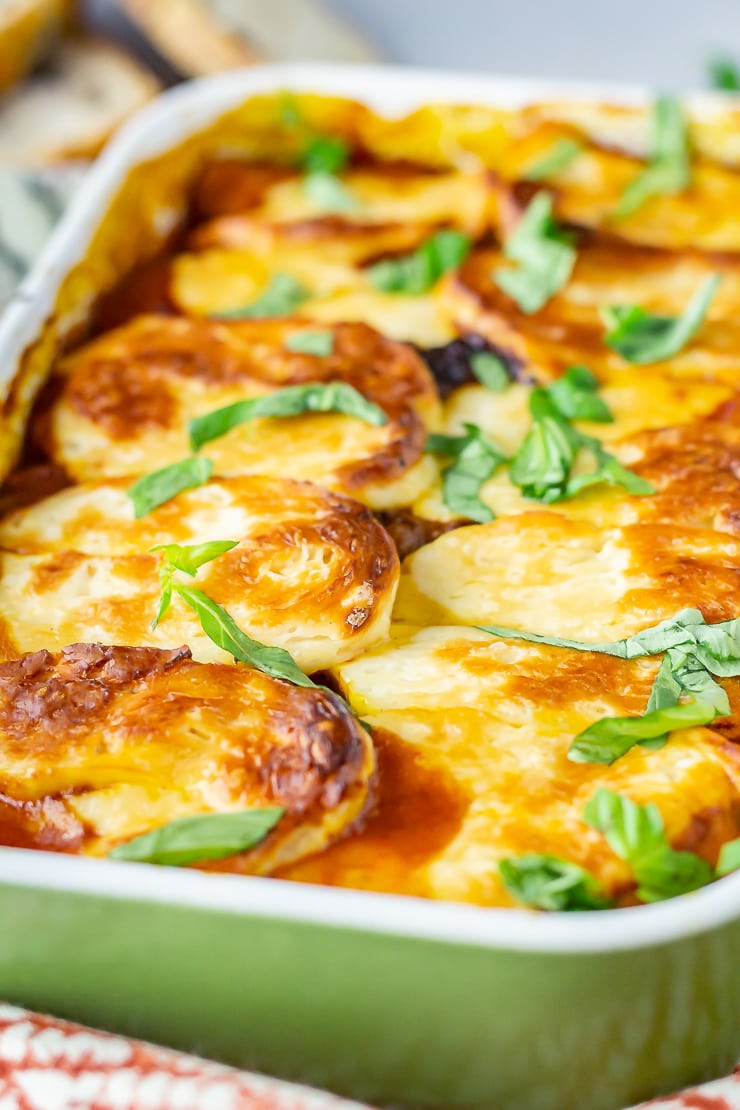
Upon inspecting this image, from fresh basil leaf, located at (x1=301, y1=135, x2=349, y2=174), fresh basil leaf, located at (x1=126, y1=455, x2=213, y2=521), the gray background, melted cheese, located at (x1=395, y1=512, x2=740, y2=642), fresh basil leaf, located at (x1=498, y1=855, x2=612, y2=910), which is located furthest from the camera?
the gray background

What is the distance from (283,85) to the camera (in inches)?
129

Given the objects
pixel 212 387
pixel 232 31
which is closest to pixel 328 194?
pixel 212 387

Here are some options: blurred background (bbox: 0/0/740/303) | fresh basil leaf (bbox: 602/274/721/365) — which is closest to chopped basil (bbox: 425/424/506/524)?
fresh basil leaf (bbox: 602/274/721/365)

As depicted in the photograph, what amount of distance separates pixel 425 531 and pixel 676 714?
64 centimetres


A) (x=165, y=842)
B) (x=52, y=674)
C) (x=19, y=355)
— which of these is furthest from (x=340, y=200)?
(x=165, y=842)

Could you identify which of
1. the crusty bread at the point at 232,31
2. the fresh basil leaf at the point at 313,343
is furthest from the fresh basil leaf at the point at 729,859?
the crusty bread at the point at 232,31

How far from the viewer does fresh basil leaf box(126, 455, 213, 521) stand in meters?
2.20

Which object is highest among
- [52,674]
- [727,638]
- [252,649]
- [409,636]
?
[52,674]

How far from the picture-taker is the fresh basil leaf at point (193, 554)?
194cm

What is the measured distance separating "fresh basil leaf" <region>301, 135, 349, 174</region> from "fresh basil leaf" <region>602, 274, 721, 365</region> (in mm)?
953

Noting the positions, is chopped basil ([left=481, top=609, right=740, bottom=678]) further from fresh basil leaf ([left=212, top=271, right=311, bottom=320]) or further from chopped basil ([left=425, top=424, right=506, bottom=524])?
fresh basil leaf ([left=212, top=271, right=311, bottom=320])

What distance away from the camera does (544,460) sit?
228 centimetres

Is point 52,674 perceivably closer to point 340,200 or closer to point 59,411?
point 59,411

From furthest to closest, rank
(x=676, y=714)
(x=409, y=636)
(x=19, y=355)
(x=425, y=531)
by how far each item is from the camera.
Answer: (x=19, y=355), (x=425, y=531), (x=409, y=636), (x=676, y=714)
